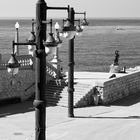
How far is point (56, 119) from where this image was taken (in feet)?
82.8

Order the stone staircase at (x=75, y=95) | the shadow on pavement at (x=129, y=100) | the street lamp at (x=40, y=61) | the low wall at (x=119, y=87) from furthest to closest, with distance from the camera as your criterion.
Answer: the shadow on pavement at (x=129, y=100), the low wall at (x=119, y=87), the stone staircase at (x=75, y=95), the street lamp at (x=40, y=61)

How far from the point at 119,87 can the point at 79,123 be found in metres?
8.59

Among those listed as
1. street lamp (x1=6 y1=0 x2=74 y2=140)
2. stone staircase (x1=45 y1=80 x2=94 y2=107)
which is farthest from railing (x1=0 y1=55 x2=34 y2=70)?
street lamp (x1=6 y1=0 x2=74 y2=140)

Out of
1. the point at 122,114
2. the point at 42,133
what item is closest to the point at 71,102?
the point at 122,114

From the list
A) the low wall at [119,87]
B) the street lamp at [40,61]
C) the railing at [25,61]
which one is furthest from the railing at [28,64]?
the street lamp at [40,61]

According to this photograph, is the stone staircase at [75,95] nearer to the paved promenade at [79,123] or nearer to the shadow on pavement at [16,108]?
the paved promenade at [79,123]

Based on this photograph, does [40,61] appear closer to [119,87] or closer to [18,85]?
[18,85]

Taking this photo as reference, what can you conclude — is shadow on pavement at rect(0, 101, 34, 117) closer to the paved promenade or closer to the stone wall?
the paved promenade

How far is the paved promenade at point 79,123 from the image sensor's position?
21516 mm

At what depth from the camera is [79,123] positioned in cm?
2427

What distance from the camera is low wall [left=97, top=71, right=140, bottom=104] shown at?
30047 mm

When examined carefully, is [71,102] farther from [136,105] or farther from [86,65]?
[86,65]

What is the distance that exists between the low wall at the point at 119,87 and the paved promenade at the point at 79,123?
0.90 m

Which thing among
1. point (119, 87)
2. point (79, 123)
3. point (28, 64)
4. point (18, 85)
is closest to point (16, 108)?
point (18, 85)
